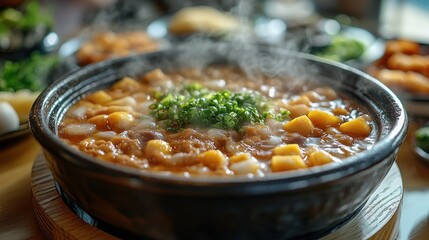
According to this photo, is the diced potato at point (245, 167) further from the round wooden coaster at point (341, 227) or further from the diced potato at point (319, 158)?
the round wooden coaster at point (341, 227)

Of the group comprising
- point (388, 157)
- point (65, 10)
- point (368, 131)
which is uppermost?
point (388, 157)

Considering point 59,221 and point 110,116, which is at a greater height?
point 110,116

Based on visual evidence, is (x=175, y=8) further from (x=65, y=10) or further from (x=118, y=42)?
(x=118, y=42)

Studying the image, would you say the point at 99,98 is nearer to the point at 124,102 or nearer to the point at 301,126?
the point at 124,102

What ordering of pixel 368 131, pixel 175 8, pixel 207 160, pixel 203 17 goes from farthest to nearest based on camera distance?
pixel 175 8 → pixel 203 17 → pixel 368 131 → pixel 207 160

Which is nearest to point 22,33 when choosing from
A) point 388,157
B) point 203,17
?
point 203,17

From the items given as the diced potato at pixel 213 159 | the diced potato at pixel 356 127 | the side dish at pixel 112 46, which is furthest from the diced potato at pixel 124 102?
the side dish at pixel 112 46

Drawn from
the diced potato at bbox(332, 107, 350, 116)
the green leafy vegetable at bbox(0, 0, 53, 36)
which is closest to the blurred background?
the green leafy vegetable at bbox(0, 0, 53, 36)
